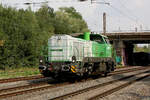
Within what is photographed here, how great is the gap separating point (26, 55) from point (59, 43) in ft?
44.7

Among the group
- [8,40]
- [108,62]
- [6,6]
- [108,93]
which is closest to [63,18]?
[6,6]

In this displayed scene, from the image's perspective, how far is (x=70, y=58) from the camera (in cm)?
1223

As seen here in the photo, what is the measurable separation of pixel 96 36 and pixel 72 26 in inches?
1392

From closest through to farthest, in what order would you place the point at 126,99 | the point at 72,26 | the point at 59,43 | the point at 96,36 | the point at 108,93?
the point at 126,99 → the point at 108,93 → the point at 59,43 → the point at 96,36 → the point at 72,26

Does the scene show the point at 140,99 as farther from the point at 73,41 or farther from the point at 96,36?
the point at 96,36

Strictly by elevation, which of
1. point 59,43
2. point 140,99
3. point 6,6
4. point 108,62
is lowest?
point 140,99

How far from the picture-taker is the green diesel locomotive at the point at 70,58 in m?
11.8

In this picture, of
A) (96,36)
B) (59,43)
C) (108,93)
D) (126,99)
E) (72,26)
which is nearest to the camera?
(126,99)

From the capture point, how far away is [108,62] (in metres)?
15.9

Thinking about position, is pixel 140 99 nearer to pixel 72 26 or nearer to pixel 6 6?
pixel 6 6

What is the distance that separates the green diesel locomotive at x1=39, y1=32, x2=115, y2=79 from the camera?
1177 centimetres

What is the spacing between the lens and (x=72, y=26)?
5038 centimetres

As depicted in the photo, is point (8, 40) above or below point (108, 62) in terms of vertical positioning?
above

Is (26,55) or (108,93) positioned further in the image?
(26,55)
